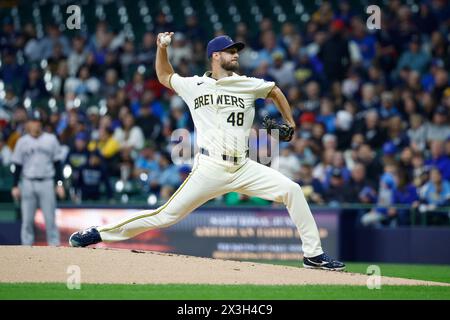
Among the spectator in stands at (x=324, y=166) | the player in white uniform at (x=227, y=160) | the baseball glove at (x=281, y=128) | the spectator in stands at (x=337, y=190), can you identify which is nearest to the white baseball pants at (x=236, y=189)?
the player in white uniform at (x=227, y=160)

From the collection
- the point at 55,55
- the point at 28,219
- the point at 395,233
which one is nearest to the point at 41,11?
the point at 55,55

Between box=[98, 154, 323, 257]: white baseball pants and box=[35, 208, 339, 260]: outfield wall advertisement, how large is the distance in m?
6.12

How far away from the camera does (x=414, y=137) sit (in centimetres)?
1758

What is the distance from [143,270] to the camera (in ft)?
32.3

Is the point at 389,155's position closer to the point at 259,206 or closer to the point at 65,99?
the point at 259,206

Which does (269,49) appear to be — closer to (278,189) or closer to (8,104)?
(8,104)

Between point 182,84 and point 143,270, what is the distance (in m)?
1.92

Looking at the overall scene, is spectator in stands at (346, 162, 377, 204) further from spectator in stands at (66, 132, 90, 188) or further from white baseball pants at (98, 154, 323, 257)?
white baseball pants at (98, 154, 323, 257)

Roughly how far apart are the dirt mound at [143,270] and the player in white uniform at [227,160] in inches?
15.1

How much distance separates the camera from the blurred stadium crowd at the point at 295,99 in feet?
55.4

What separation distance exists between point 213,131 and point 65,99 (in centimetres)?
1152

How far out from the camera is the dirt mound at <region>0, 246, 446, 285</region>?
950cm

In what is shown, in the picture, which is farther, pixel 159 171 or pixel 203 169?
pixel 159 171

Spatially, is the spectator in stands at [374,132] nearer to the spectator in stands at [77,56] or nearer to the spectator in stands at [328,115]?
the spectator in stands at [328,115]
